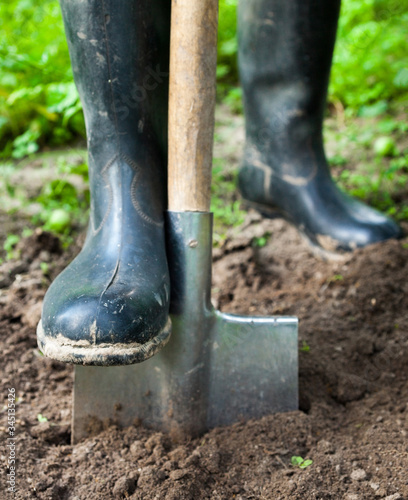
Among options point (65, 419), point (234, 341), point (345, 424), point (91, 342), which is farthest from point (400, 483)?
point (65, 419)

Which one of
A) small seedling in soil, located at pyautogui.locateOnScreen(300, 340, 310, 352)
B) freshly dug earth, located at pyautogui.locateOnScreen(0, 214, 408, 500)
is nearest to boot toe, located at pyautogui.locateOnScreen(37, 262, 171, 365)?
freshly dug earth, located at pyautogui.locateOnScreen(0, 214, 408, 500)

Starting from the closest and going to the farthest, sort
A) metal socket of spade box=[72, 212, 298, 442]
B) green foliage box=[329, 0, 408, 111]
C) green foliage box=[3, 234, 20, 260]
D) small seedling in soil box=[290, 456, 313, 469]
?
small seedling in soil box=[290, 456, 313, 469]
metal socket of spade box=[72, 212, 298, 442]
green foliage box=[3, 234, 20, 260]
green foliage box=[329, 0, 408, 111]

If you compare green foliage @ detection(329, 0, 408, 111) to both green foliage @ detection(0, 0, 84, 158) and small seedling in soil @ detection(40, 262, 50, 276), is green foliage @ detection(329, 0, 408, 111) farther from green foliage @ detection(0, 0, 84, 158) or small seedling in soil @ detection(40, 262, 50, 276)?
small seedling in soil @ detection(40, 262, 50, 276)

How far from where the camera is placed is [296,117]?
1897mm

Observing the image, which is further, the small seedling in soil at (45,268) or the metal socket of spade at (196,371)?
the small seedling in soil at (45,268)

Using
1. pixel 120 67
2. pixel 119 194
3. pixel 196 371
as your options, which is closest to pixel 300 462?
pixel 196 371

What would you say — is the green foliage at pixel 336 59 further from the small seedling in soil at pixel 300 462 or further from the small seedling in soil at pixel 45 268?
the small seedling in soil at pixel 300 462

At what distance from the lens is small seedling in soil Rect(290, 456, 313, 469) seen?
41.4 inches

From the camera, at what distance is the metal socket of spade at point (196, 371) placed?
116 cm

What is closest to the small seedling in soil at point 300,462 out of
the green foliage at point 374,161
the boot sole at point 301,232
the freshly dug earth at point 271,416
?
the freshly dug earth at point 271,416

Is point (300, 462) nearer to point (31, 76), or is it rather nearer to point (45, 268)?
point (45, 268)

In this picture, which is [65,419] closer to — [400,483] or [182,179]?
[182,179]

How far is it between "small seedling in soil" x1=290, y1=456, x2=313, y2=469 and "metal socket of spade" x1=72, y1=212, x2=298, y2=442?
153 mm

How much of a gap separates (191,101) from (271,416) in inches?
30.7
